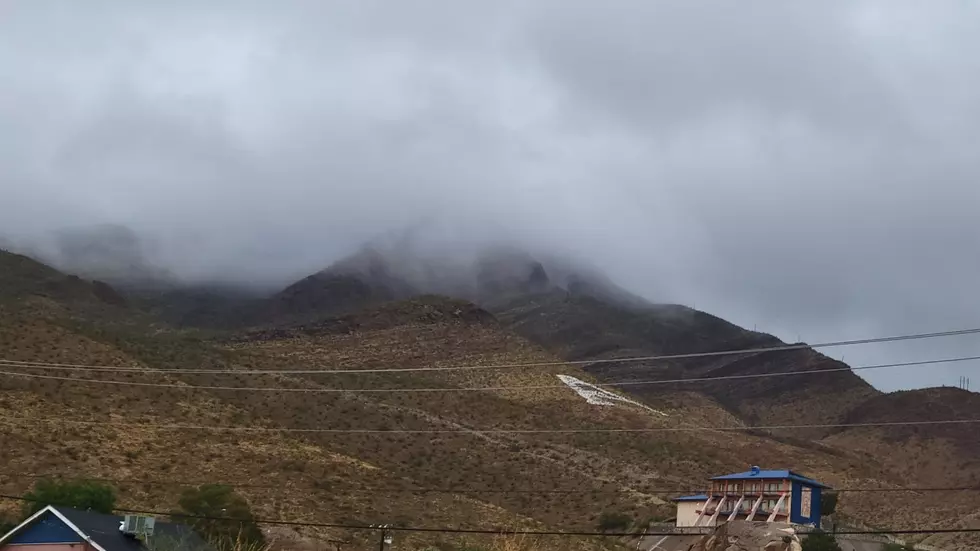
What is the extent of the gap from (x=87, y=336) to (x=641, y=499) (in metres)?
38.2

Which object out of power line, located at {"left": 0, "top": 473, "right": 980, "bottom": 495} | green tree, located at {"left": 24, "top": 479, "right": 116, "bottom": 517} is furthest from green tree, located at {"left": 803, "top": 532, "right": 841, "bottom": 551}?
green tree, located at {"left": 24, "top": 479, "right": 116, "bottom": 517}

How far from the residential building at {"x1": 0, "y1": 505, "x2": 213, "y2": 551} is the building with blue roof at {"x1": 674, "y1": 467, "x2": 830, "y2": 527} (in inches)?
1172

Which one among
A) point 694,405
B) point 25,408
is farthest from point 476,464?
point 694,405

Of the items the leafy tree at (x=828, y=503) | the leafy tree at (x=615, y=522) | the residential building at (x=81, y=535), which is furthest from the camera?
the leafy tree at (x=828, y=503)

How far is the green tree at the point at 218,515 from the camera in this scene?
3672 cm

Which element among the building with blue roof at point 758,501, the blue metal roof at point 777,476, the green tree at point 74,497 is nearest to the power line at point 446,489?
the blue metal roof at point 777,476

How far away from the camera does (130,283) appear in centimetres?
18950

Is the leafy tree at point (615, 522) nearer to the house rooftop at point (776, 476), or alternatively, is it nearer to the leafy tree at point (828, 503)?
the house rooftop at point (776, 476)

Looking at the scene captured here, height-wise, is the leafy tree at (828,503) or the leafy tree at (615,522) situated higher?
the leafy tree at (828,503)

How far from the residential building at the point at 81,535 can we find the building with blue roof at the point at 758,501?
29.8 meters

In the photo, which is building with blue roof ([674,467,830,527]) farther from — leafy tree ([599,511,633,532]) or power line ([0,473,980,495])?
leafy tree ([599,511,633,532])

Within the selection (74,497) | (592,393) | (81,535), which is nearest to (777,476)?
(74,497)

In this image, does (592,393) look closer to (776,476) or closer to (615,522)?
(615,522)

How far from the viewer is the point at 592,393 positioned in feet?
317
